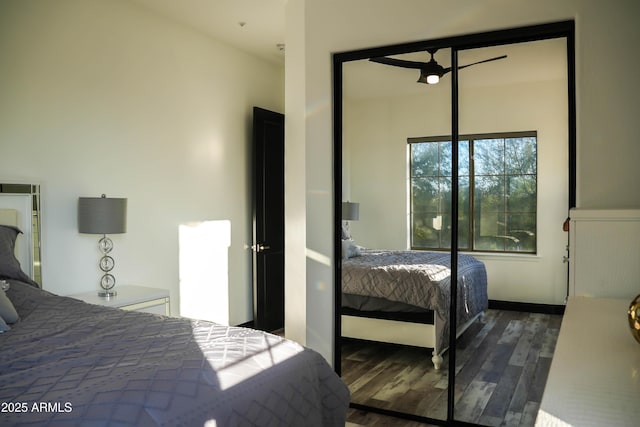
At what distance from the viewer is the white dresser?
85cm

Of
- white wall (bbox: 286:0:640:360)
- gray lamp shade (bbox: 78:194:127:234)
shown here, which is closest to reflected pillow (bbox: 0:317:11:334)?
gray lamp shade (bbox: 78:194:127:234)

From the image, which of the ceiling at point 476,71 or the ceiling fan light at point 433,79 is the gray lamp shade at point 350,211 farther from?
the ceiling fan light at point 433,79

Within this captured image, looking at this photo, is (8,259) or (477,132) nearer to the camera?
(8,259)

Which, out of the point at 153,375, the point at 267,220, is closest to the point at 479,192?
the point at 153,375

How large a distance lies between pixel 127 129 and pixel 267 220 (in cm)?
175

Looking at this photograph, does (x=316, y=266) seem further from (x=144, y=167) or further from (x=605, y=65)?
(x=605, y=65)

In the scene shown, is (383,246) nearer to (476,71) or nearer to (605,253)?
(476,71)

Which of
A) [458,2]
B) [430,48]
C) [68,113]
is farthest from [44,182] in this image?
[458,2]

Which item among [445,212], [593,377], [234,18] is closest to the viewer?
[593,377]

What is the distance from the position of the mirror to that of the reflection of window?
2.31 metres

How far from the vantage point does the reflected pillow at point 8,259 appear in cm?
256

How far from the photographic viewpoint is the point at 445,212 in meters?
3.00

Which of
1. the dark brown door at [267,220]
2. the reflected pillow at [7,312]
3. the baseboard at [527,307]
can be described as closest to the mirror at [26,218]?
the reflected pillow at [7,312]

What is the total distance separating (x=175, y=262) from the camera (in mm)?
4223
